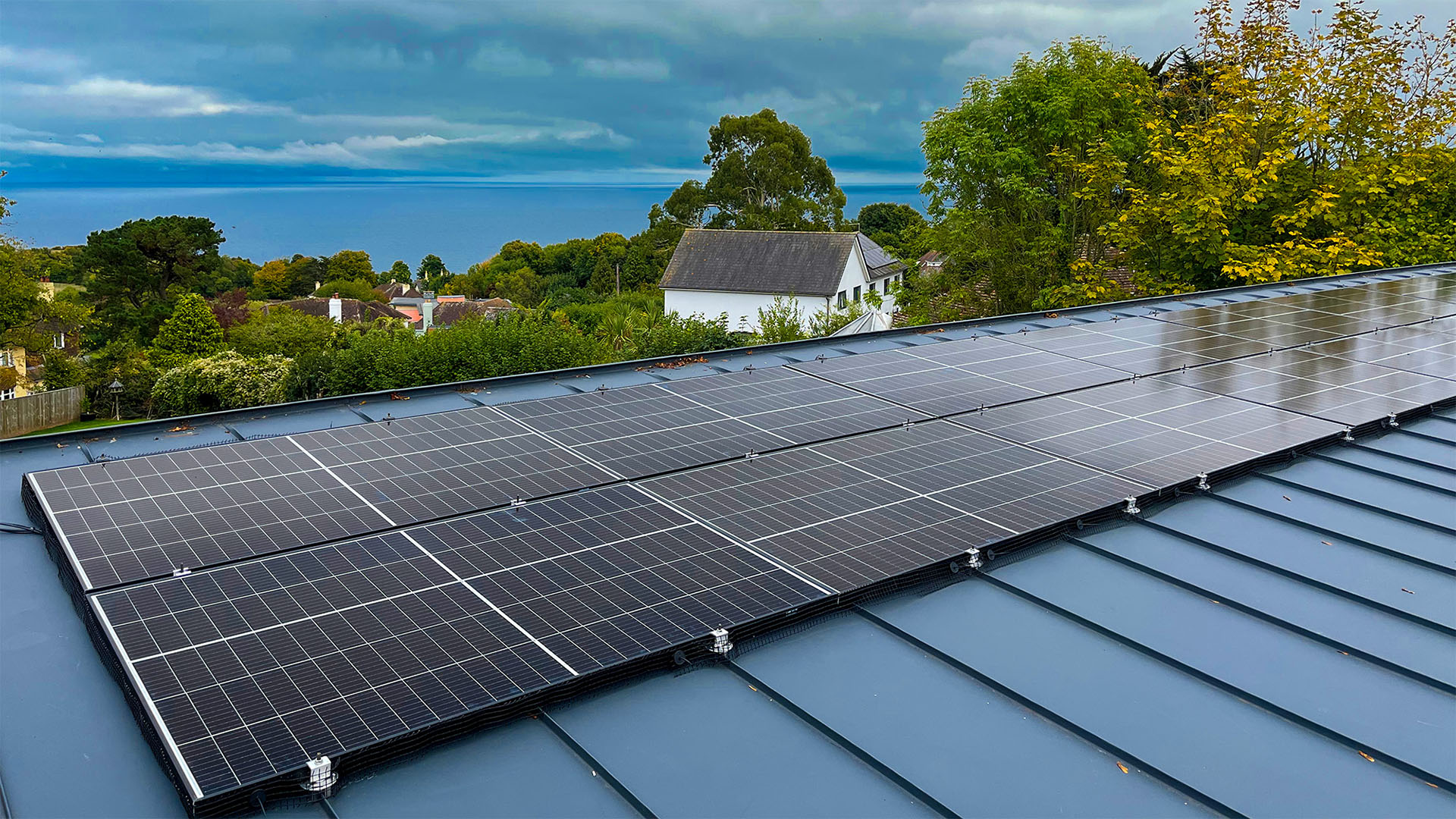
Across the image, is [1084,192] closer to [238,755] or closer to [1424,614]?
[1424,614]

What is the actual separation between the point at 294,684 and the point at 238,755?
2.24 ft

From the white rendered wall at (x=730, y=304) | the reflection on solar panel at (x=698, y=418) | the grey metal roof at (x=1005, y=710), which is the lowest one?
the white rendered wall at (x=730, y=304)

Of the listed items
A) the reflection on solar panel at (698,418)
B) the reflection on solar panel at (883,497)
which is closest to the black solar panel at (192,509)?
the reflection on solar panel at (698,418)

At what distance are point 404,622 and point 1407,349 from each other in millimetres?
18031

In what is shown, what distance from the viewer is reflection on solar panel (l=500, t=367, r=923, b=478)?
1026 centimetres

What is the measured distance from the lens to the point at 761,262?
68250 mm

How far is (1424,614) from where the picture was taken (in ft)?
24.9

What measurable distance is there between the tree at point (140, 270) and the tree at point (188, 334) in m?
7.40

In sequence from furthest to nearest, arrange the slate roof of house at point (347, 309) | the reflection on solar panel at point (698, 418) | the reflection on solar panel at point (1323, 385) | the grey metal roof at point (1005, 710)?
the slate roof of house at point (347, 309)
the reflection on solar panel at point (1323, 385)
the reflection on solar panel at point (698, 418)
the grey metal roof at point (1005, 710)

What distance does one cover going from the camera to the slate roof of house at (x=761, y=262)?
66.8m

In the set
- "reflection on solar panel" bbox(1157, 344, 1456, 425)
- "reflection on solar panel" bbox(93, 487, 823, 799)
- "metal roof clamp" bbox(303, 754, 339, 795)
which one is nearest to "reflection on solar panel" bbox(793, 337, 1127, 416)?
"reflection on solar panel" bbox(1157, 344, 1456, 425)

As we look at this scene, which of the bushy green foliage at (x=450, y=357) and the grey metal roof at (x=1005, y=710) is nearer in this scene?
the grey metal roof at (x=1005, y=710)

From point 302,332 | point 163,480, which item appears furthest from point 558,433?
point 302,332

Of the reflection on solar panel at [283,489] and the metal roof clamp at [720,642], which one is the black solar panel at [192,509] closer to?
the reflection on solar panel at [283,489]
